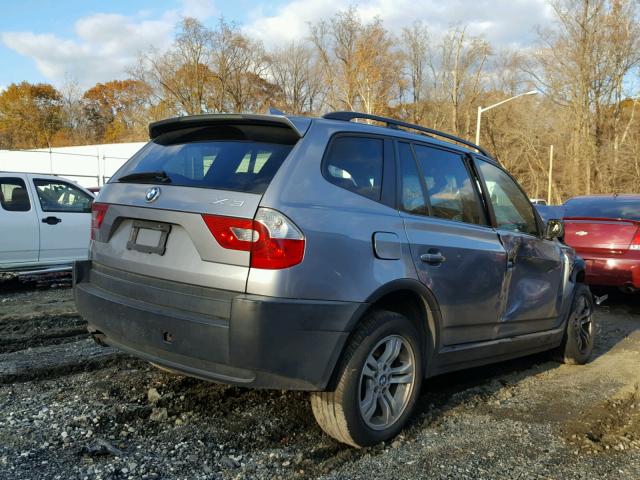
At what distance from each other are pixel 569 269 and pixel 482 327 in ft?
5.50

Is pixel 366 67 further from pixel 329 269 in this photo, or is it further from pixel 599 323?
pixel 329 269

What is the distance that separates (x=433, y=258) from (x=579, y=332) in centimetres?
273

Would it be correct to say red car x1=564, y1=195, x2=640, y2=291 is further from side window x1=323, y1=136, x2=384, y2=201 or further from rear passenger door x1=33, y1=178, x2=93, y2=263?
rear passenger door x1=33, y1=178, x2=93, y2=263

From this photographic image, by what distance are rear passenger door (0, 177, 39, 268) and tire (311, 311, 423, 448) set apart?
A: 6351 mm

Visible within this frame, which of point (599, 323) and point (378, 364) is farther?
point (599, 323)

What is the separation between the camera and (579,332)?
537 centimetres

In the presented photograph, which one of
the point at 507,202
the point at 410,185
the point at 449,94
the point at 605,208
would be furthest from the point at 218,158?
the point at 449,94

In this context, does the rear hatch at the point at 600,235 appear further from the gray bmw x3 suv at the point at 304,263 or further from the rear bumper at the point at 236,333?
the rear bumper at the point at 236,333

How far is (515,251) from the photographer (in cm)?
430

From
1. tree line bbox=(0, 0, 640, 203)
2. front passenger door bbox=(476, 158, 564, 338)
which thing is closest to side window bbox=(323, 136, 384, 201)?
front passenger door bbox=(476, 158, 564, 338)

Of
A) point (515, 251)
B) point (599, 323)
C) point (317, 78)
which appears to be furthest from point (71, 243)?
point (317, 78)

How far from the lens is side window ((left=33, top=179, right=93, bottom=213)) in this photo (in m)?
8.34

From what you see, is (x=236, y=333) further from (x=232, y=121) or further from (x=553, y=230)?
(x=553, y=230)

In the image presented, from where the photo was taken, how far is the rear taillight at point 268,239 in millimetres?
2742
